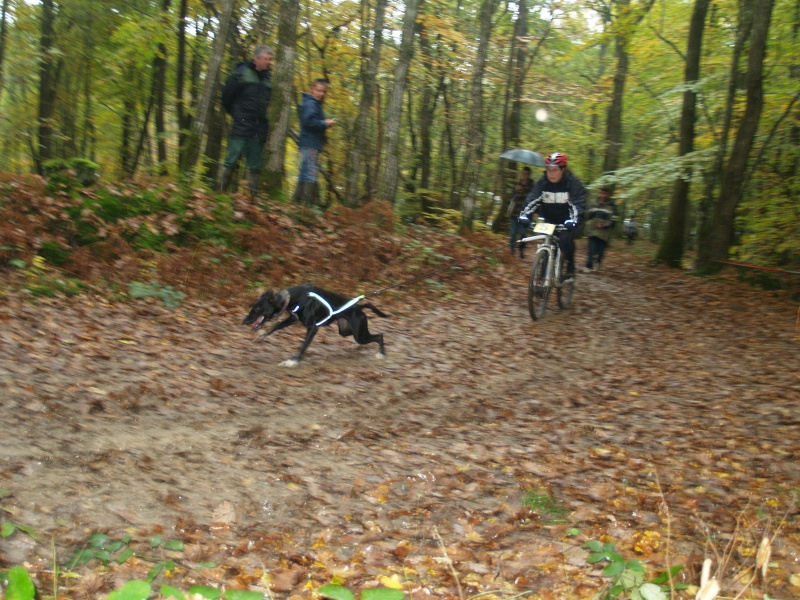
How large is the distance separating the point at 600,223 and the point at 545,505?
1059cm

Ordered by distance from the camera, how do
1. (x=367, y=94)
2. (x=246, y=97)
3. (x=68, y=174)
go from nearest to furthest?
(x=68, y=174) < (x=246, y=97) < (x=367, y=94)

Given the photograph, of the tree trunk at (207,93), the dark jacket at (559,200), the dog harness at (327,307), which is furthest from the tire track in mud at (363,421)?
the tree trunk at (207,93)

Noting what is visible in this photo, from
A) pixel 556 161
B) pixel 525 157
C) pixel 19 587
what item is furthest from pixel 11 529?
pixel 525 157

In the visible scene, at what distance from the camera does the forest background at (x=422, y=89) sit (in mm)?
11773

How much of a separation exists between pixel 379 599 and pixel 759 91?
12.1 metres

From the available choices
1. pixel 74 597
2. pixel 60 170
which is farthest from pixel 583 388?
pixel 60 170

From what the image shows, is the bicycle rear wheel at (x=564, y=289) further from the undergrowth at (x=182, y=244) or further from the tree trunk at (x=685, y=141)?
the tree trunk at (x=685, y=141)

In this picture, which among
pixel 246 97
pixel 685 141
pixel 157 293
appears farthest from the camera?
pixel 685 141

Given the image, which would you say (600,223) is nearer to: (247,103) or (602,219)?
(602,219)

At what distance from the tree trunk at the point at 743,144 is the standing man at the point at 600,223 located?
1978 mm

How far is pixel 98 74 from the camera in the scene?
16469mm

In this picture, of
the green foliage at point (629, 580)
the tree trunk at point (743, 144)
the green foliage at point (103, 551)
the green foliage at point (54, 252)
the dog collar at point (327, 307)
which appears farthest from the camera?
the tree trunk at point (743, 144)

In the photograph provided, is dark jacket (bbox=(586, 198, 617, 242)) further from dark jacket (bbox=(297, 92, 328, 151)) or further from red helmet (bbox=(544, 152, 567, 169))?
dark jacket (bbox=(297, 92, 328, 151))

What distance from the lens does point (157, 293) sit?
768 centimetres
